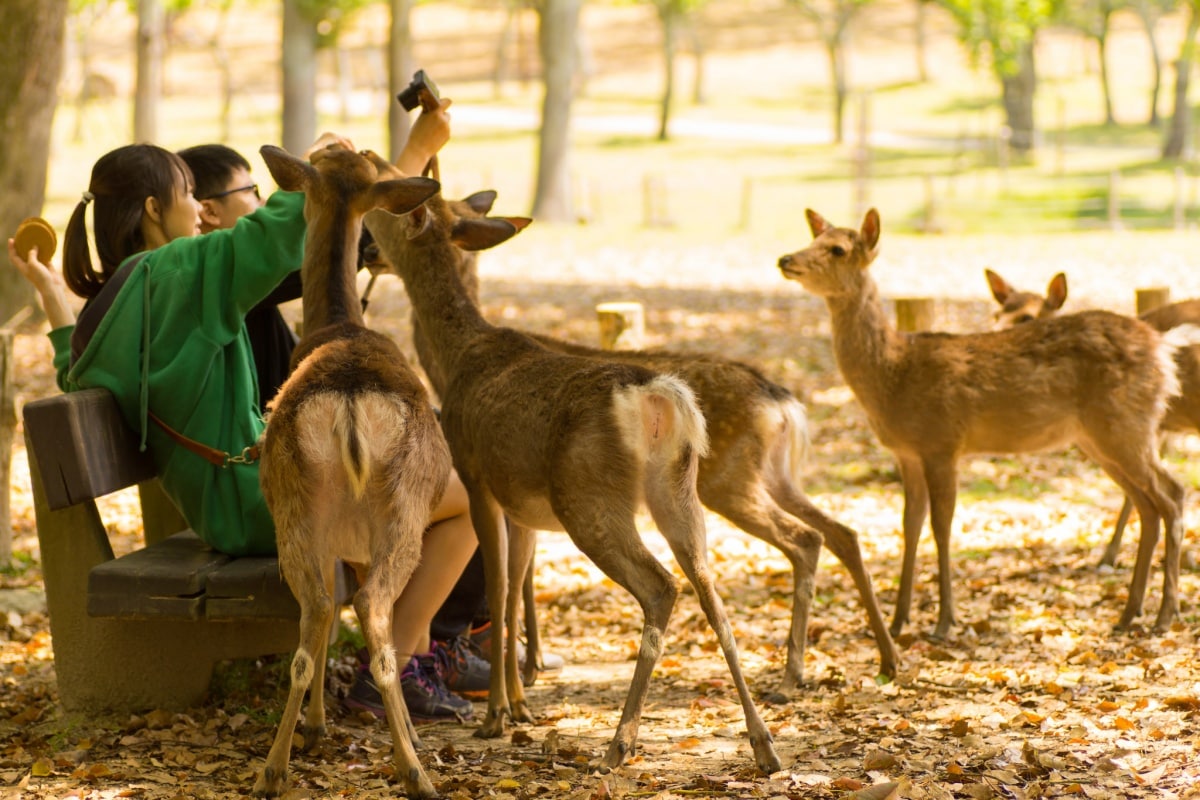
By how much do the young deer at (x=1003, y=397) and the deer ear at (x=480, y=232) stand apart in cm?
170

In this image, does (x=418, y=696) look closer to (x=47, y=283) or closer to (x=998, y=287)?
(x=47, y=283)

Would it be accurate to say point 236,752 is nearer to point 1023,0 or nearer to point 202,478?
point 202,478

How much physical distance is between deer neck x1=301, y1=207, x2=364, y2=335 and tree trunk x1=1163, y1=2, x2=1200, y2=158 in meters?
31.8

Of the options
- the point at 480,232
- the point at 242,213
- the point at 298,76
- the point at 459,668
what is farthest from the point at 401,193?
the point at 298,76

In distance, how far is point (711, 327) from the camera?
1441 centimetres

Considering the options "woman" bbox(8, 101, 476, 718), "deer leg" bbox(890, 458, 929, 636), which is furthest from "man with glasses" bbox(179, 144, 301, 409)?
"deer leg" bbox(890, 458, 929, 636)

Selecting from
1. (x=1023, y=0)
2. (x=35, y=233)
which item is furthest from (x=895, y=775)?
(x=1023, y=0)

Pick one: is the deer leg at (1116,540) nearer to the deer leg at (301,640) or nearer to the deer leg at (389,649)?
the deer leg at (389,649)

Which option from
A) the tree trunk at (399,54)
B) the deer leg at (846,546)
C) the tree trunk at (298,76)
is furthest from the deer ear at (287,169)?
the tree trunk at (298,76)

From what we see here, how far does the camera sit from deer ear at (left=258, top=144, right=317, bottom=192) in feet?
15.2

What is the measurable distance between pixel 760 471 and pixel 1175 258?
1513 centimetres

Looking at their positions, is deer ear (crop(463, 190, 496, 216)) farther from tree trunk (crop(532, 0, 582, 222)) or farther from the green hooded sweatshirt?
tree trunk (crop(532, 0, 582, 222))

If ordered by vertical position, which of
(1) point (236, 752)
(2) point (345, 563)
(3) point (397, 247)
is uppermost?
(3) point (397, 247)

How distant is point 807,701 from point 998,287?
331 centimetres
